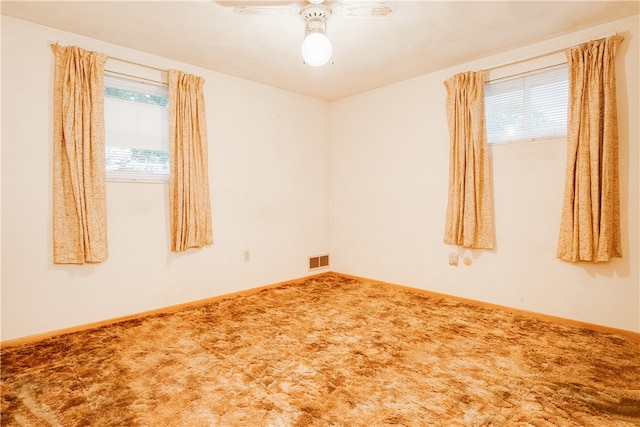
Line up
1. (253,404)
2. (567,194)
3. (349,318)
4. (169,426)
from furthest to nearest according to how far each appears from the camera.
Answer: (349,318), (567,194), (253,404), (169,426)

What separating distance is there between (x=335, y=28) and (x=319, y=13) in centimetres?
43

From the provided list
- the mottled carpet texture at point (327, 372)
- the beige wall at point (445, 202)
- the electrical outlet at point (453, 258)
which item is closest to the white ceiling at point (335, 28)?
the beige wall at point (445, 202)

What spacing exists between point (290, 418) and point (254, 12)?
2.52 metres

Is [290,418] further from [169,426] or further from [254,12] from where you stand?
[254,12]

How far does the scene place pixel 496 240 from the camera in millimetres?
3305

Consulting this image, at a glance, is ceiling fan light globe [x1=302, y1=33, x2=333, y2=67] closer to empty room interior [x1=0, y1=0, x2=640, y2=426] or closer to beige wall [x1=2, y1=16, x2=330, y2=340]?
empty room interior [x1=0, y1=0, x2=640, y2=426]

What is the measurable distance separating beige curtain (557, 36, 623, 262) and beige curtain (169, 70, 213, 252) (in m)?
3.42

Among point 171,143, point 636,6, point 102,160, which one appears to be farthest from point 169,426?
point 636,6

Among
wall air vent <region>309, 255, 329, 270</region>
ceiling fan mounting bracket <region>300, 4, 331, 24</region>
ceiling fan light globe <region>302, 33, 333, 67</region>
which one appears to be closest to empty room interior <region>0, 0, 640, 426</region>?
ceiling fan mounting bracket <region>300, 4, 331, 24</region>

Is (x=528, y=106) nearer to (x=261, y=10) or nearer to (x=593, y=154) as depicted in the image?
(x=593, y=154)

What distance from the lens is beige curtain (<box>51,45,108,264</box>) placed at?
2.66 metres

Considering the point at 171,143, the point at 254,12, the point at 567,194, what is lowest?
the point at 567,194

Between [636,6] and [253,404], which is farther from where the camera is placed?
[636,6]

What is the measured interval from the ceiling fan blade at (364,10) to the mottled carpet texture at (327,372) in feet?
7.81
